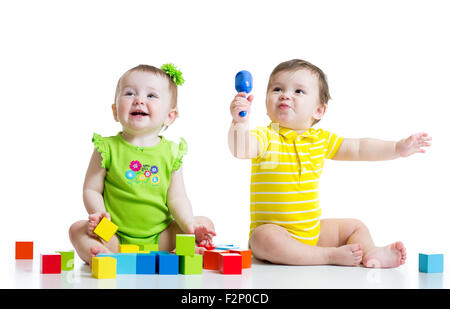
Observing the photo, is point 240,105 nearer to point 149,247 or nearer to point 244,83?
point 244,83

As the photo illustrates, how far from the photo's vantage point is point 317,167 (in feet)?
6.95

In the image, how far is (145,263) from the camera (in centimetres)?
171

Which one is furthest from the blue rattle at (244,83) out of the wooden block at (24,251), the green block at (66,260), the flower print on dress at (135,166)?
the wooden block at (24,251)

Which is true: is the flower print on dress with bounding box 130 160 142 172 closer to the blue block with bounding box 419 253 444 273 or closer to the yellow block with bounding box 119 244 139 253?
the yellow block with bounding box 119 244 139 253

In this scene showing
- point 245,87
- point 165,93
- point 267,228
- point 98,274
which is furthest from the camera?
point 165,93

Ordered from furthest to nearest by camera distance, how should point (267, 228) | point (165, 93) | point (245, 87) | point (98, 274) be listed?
point (165, 93)
point (267, 228)
point (245, 87)
point (98, 274)

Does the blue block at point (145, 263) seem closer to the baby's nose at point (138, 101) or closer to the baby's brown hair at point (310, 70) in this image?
the baby's nose at point (138, 101)

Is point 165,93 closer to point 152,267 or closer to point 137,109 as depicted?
point 137,109

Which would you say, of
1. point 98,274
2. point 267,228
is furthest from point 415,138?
point 98,274

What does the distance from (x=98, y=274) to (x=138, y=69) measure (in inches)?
30.2

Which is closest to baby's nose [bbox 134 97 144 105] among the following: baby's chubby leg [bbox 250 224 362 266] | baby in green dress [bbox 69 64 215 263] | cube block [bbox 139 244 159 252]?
baby in green dress [bbox 69 64 215 263]

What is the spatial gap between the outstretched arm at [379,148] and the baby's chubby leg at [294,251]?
1.25 ft

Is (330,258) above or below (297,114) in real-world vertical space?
below

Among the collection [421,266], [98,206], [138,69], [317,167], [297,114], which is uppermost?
[138,69]
